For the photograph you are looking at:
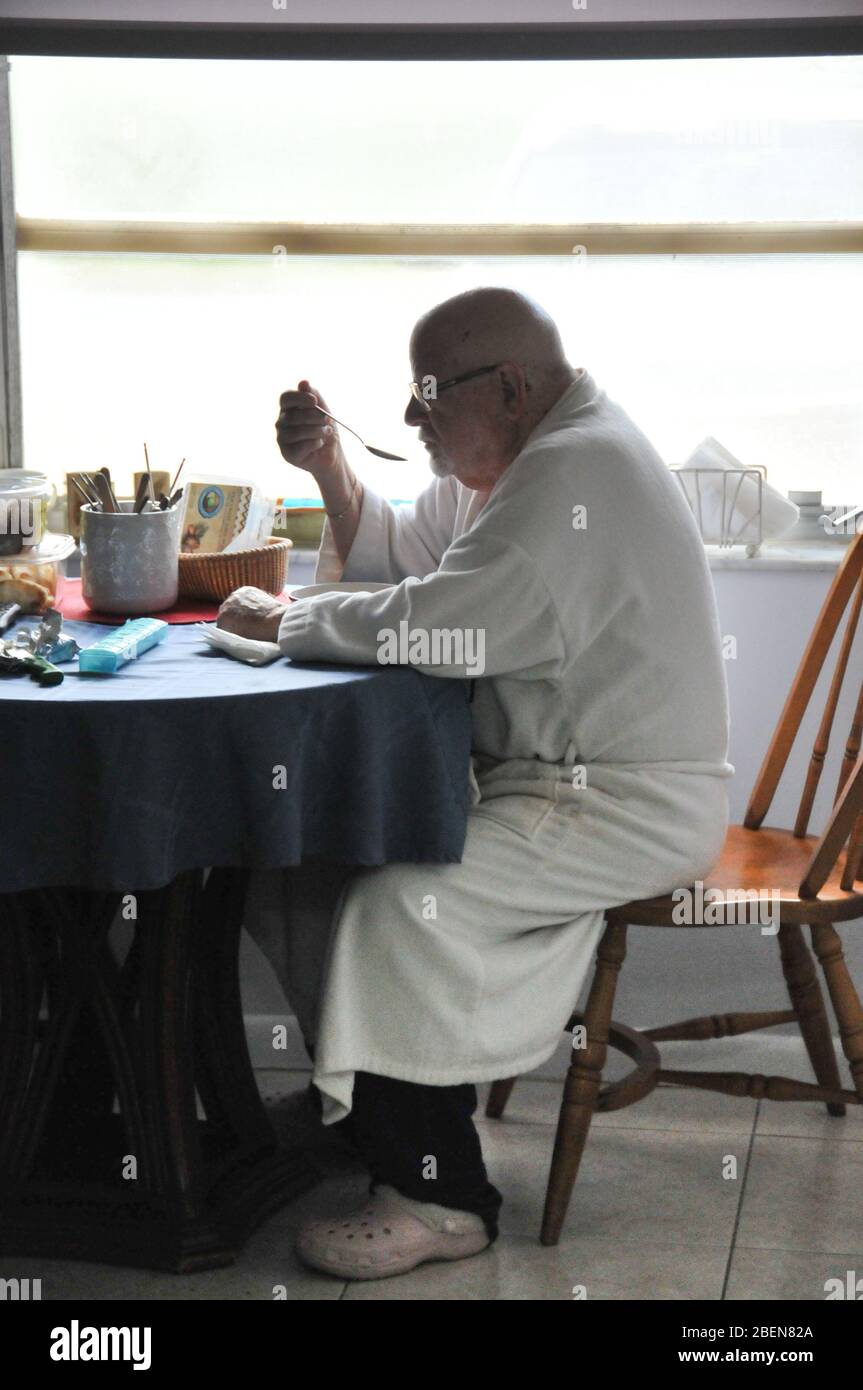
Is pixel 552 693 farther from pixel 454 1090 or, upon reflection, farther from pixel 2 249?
pixel 2 249

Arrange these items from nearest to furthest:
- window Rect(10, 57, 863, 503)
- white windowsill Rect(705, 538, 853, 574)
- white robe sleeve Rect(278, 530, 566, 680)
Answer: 1. white robe sleeve Rect(278, 530, 566, 680)
2. white windowsill Rect(705, 538, 853, 574)
3. window Rect(10, 57, 863, 503)

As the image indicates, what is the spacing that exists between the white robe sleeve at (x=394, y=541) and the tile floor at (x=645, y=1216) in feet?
3.15

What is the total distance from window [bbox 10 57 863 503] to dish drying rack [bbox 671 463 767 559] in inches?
7.4

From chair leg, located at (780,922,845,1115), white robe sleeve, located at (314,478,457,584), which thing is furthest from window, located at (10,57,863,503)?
chair leg, located at (780,922,845,1115)

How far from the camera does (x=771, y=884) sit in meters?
2.40

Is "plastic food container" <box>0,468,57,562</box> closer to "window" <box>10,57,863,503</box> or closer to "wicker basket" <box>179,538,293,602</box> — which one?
"wicker basket" <box>179,538,293,602</box>

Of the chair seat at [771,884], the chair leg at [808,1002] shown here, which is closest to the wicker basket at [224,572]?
the chair seat at [771,884]

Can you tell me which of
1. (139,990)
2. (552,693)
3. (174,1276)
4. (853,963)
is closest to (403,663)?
(552,693)

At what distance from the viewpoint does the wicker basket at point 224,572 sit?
2.50 metres

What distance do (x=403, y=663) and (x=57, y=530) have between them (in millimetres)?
1465

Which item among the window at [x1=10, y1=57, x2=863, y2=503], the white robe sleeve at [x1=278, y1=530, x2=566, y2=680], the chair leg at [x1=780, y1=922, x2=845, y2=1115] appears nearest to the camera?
the white robe sleeve at [x1=278, y1=530, x2=566, y2=680]

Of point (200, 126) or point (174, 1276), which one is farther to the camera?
point (200, 126)

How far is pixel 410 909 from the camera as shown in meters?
2.13

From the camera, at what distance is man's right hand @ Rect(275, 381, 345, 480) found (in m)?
2.51
